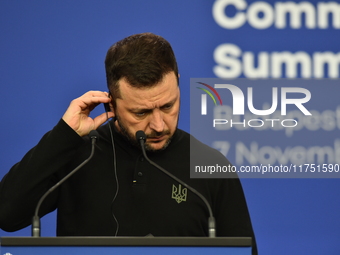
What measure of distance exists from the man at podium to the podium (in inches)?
17.6

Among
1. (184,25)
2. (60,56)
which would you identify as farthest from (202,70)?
(60,56)

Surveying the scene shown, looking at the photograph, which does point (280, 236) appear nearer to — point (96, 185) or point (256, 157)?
point (256, 157)

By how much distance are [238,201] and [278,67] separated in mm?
838

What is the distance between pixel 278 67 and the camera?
257 cm

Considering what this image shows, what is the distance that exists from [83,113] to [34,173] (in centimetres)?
27

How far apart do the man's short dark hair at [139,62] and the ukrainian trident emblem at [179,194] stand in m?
0.36

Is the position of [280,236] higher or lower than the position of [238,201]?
lower

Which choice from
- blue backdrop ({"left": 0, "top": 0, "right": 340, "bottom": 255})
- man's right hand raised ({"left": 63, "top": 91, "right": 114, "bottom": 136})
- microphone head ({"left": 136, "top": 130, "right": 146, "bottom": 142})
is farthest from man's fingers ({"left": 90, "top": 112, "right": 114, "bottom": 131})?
blue backdrop ({"left": 0, "top": 0, "right": 340, "bottom": 255})

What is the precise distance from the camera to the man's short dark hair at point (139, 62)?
1895mm

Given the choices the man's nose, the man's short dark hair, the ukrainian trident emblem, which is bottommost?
the ukrainian trident emblem

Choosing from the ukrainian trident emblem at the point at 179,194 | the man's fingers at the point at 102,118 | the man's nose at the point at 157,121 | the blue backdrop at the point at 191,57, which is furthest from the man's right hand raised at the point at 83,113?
the blue backdrop at the point at 191,57

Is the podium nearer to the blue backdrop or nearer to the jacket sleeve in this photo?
the jacket sleeve

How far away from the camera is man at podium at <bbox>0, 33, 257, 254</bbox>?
185 cm

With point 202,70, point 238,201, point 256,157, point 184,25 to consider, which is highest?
point 184,25
